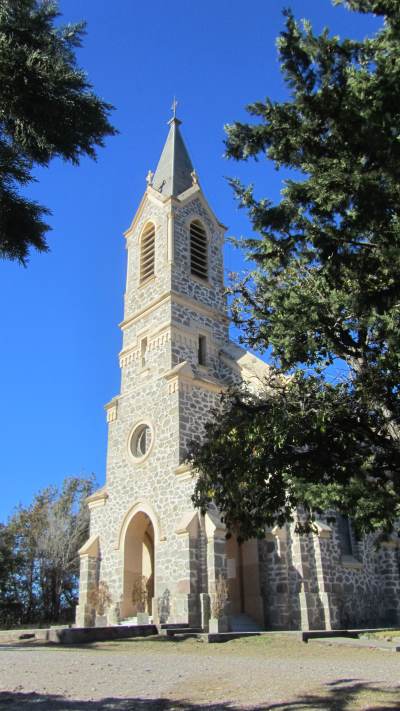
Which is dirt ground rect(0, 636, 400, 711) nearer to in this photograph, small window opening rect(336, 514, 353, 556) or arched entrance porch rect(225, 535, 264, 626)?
arched entrance porch rect(225, 535, 264, 626)

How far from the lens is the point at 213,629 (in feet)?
48.0

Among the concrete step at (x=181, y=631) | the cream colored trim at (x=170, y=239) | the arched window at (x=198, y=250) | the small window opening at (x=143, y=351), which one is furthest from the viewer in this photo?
the arched window at (x=198, y=250)

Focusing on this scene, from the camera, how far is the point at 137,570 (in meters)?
19.9

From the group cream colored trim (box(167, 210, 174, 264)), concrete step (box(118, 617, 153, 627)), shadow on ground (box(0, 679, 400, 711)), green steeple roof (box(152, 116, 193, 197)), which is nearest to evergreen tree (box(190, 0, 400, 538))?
shadow on ground (box(0, 679, 400, 711))

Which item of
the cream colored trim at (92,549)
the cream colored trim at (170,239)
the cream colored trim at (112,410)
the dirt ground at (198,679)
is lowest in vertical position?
the dirt ground at (198,679)

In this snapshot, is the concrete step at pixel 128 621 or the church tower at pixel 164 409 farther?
the concrete step at pixel 128 621

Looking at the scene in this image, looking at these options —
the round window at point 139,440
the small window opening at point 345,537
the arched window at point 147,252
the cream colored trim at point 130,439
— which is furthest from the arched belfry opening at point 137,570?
the arched window at point 147,252

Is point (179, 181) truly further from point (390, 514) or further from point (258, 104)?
point (390, 514)

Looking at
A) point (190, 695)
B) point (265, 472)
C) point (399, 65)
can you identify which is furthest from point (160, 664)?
point (399, 65)

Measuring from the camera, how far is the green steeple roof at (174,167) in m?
26.4

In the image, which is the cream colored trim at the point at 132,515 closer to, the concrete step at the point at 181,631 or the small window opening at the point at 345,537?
the concrete step at the point at 181,631

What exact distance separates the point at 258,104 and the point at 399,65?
1.74m

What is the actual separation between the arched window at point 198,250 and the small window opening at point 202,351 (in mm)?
3118

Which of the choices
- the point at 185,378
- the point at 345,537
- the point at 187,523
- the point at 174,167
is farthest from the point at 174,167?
the point at 345,537
